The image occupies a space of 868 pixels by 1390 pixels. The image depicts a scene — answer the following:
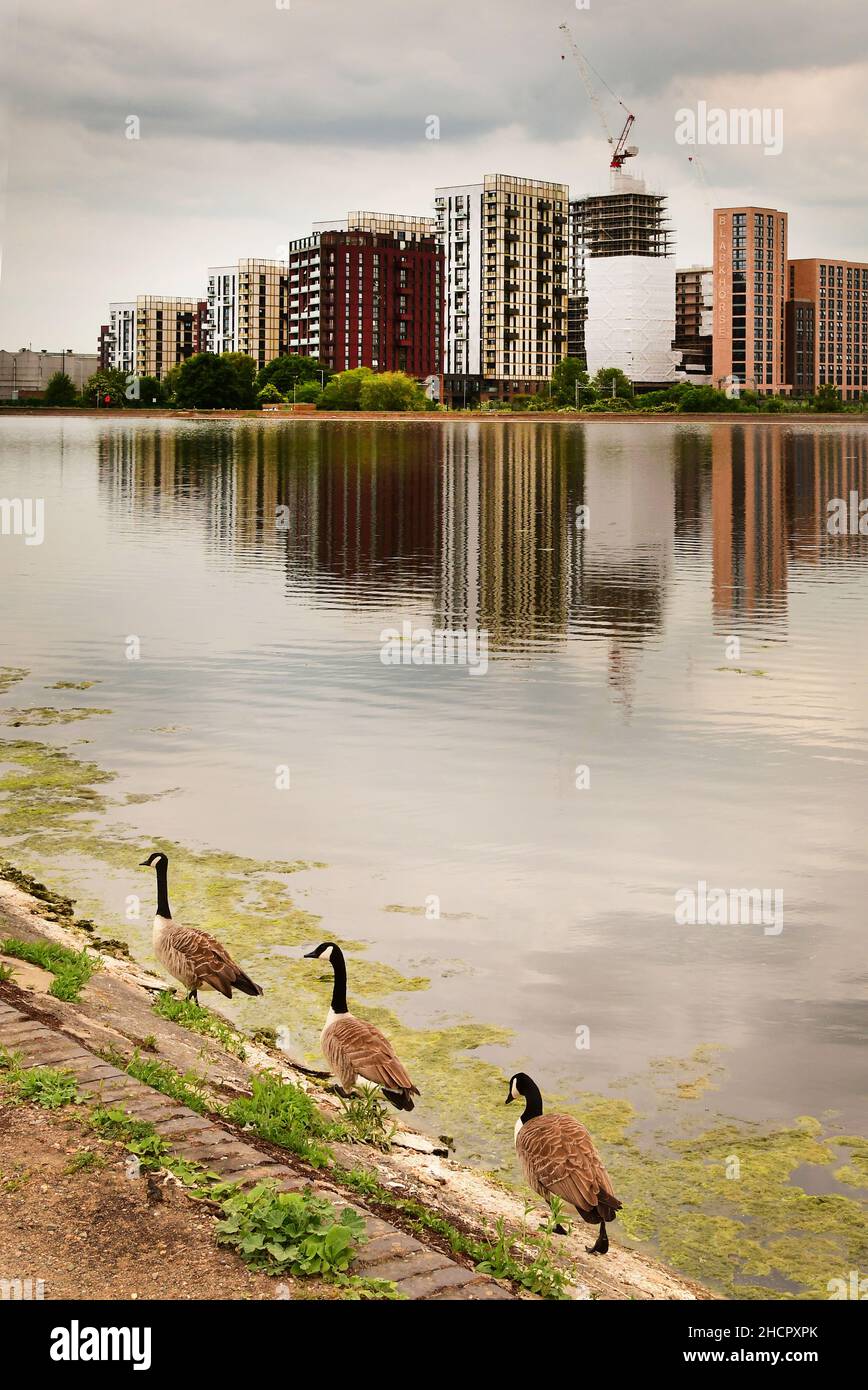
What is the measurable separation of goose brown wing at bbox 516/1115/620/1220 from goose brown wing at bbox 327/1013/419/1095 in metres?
1.25

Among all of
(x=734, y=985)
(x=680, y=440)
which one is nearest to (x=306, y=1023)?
(x=734, y=985)

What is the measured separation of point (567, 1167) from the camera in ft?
32.6

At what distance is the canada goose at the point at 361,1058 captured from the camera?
11.4m

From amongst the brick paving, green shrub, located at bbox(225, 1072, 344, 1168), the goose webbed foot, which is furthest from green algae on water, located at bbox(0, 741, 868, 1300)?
the brick paving

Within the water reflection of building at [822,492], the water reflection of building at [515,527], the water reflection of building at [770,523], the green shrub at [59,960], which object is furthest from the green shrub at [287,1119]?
the water reflection of building at [822,492]

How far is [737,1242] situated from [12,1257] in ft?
16.7

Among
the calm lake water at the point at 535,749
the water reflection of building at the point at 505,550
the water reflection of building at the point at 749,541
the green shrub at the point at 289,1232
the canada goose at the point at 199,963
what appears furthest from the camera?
the water reflection of building at the point at 749,541

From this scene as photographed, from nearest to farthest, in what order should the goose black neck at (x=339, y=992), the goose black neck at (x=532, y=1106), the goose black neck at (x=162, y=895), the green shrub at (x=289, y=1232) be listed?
1. the green shrub at (x=289, y=1232)
2. the goose black neck at (x=532, y=1106)
3. the goose black neck at (x=339, y=992)
4. the goose black neck at (x=162, y=895)

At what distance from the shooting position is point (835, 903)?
17219 mm

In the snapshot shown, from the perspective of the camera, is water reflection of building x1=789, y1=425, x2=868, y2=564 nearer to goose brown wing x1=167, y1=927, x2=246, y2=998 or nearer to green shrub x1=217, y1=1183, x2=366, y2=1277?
goose brown wing x1=167, y1=927, x2=246, y2=998

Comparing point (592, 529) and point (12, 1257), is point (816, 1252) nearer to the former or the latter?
point (12, 1257)

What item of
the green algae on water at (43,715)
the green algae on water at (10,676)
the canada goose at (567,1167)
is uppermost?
the green algae on water at (10,676)

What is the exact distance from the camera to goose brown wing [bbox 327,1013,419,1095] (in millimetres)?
11430

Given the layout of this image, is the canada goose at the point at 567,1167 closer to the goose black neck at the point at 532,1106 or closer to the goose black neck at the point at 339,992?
the goose black neck at the point at 532,1106
